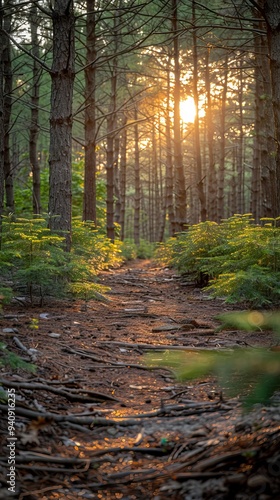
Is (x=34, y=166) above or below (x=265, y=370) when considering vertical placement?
above

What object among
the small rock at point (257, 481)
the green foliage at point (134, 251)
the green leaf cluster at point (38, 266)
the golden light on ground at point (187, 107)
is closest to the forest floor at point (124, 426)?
the small rock at point (257, 481)

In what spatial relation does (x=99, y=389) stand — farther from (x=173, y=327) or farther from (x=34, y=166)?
(x=34, y=166)

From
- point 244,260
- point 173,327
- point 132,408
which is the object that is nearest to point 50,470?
point 132,408

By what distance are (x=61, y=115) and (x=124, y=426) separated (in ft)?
18.7

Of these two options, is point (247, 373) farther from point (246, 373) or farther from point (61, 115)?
point (61, 115)

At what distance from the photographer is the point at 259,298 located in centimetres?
583

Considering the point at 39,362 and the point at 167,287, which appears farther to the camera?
the point at 167,287

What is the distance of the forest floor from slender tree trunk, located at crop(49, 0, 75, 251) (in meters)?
2.75

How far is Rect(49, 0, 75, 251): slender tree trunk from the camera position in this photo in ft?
23.5

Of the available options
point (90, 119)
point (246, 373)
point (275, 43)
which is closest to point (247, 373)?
point (246, 373)

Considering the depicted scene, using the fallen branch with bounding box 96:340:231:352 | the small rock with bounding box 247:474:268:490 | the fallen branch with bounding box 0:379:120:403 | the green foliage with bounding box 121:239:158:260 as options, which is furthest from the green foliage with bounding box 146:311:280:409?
the green foliage with bounding box 121:239:158:260

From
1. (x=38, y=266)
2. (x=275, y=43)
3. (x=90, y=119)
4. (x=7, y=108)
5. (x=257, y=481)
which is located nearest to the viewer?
(x=257, y=481)

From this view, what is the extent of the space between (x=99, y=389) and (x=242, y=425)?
141 cm

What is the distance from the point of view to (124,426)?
9.17 ft
